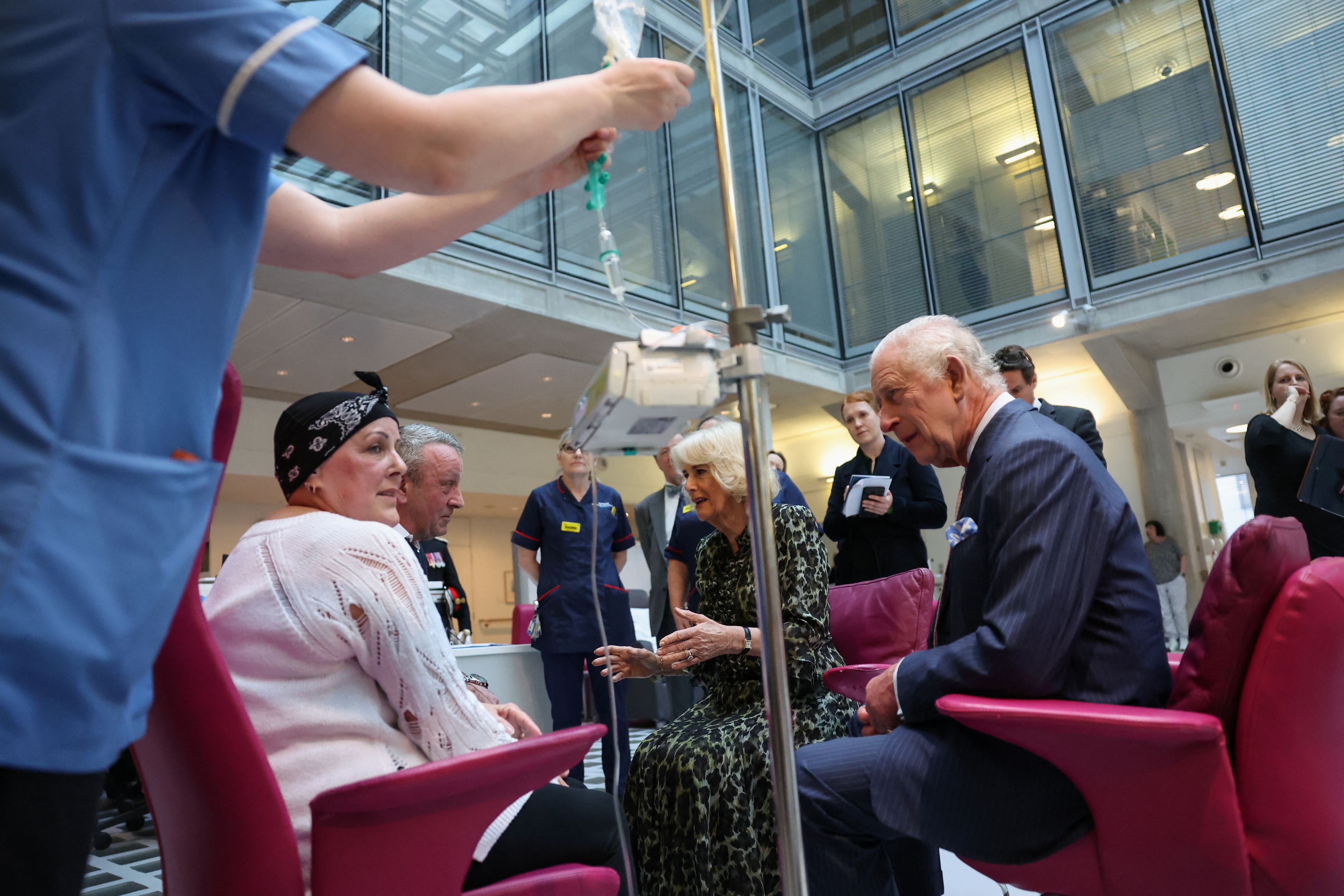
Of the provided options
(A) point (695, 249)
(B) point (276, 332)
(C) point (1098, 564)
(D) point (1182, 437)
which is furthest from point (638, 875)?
(D) point (1182, 437)

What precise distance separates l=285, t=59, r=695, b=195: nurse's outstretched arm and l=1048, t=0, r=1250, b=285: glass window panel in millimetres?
8419

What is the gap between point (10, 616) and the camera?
499 mm

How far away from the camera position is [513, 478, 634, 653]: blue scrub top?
4004 mm

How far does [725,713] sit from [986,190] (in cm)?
806

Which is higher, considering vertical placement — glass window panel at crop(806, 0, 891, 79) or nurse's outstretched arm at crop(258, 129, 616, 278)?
glass window panel at crop(806, 0, 891, 79)

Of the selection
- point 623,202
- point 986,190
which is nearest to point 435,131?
point 623,202

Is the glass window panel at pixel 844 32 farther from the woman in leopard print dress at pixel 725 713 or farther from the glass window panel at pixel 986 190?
the woman in leopard print dress at pixel 725 713

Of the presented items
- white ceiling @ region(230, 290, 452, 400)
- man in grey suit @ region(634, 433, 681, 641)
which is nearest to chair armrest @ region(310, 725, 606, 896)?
man in grey suit @ region(634, 433, 681, 641)

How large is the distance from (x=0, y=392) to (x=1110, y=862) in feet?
4.60

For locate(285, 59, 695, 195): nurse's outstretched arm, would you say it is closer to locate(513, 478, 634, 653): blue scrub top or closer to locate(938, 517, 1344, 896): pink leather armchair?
locate(938, 517, 1344, 896): pink leather armchair

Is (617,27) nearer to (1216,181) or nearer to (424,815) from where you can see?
Answer: (424,815)

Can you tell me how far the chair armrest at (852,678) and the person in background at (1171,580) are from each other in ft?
25.2

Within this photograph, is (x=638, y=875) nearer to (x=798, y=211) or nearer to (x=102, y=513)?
(x=102, y=513)

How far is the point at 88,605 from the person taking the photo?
0.53m
